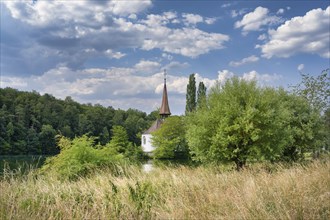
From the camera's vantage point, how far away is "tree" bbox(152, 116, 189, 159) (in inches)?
2060

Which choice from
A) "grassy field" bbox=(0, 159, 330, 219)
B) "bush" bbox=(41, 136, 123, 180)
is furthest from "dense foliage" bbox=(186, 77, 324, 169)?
"grassy field" bbox=(0, 159, 330, 219)

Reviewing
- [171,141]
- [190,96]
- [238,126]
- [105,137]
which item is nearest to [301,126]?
[238,126]

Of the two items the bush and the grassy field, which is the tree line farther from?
the grassy field

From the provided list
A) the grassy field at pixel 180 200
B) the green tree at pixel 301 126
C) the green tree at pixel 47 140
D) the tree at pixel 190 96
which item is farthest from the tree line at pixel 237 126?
the green tree at pixel 47 140

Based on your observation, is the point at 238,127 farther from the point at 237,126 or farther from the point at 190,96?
the point at 190,96

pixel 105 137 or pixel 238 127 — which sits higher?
pixel 238 127

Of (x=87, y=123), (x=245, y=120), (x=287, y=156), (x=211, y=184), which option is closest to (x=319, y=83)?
(x=287, y=156)

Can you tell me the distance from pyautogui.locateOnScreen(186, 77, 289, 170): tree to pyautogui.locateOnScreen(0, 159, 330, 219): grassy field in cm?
829

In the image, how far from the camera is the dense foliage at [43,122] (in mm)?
69500

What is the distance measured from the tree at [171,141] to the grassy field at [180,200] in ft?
145

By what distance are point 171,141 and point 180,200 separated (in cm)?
4541

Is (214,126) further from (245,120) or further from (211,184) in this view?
(211,184)

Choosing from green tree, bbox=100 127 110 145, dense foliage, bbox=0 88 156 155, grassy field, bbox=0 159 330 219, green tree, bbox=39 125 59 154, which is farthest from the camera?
green tree, bbox=100 127 110 145

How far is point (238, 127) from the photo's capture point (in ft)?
53.2
